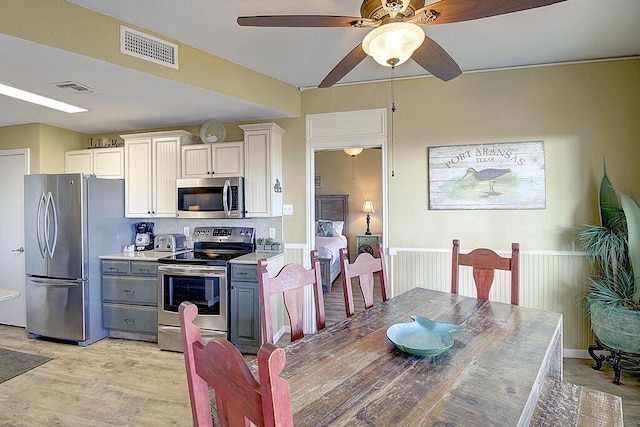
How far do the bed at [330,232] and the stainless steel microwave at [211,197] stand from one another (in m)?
1.98

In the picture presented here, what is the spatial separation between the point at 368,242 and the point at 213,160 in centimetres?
413

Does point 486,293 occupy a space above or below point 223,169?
below

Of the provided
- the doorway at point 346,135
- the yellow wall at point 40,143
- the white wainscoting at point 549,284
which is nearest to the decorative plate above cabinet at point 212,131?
the doorway at point 346,135

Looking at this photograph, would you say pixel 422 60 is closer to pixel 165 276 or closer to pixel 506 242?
pixel 506 242

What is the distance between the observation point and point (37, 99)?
10.3 feet

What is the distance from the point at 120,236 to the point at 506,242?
13.4 ft

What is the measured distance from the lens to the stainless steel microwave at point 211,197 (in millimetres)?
3607

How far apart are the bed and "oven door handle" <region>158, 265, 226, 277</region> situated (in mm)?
2187

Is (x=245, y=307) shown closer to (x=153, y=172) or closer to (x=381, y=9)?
(x=153, y=172)

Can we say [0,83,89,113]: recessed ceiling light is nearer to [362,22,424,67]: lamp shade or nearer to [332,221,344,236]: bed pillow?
[362,22,424,67]: lamp shade

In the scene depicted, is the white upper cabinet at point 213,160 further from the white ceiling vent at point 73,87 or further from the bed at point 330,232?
the bed at point 330,232

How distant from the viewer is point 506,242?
3.29 meters

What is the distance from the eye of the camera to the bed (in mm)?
5379

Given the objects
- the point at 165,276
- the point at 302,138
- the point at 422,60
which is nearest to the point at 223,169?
the point at 302,138
